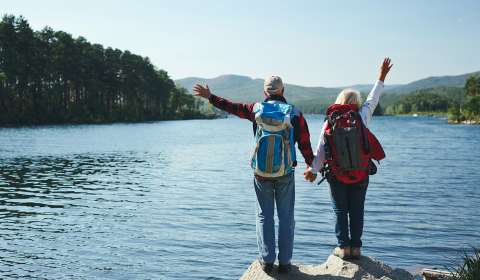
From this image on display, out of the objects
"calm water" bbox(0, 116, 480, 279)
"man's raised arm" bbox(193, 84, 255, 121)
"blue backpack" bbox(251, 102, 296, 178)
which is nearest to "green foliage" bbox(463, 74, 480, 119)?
"calm water" bbox(0, 116, 480, 279)

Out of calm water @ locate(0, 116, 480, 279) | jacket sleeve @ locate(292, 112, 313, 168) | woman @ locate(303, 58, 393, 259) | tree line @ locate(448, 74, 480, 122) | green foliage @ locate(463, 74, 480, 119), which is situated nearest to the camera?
jacket sleeve @ locate(292, 112, 313, 168)

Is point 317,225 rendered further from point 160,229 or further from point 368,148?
point 368,148

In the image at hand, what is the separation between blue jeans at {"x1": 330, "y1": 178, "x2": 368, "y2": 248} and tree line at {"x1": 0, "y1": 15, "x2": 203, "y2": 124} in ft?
219

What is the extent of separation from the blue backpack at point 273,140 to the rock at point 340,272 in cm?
131

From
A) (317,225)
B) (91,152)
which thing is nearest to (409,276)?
(317,225)

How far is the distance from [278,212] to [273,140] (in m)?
0.91

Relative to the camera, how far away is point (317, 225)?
9906 mm

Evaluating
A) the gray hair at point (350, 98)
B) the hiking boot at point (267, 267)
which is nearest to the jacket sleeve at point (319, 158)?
the gray hair at point (350, 98)

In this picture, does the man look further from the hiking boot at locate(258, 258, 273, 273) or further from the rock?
the rock

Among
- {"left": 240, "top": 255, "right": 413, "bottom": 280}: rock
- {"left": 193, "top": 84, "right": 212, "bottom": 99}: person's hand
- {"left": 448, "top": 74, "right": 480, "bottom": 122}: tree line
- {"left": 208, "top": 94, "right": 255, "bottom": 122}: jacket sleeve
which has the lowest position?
{"left": 240, "top": 255, "right": 413, "bottom": 280}: rock

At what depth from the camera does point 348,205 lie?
16.4 feet

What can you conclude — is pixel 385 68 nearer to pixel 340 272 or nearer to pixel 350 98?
pixel 350 98

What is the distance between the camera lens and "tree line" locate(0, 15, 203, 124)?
64000 mm

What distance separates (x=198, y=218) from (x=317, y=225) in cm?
329
